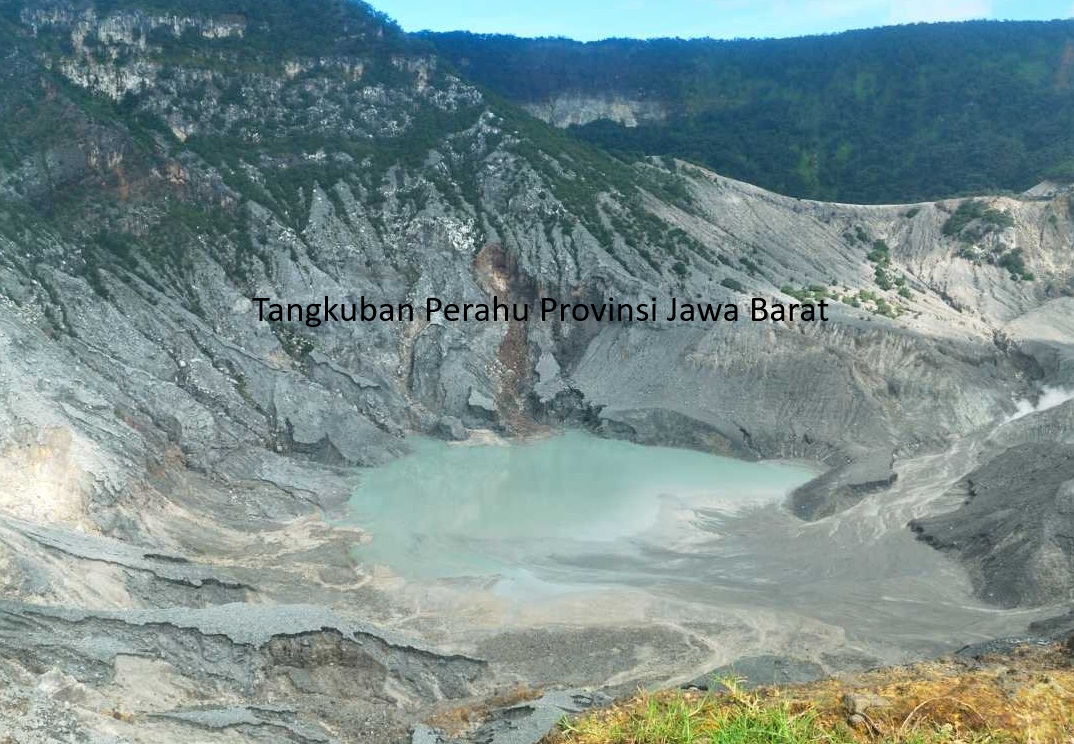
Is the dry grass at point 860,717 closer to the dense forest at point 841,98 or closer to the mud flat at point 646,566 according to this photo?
the mud flat at point 646,566

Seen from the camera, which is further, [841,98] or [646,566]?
[841,98]

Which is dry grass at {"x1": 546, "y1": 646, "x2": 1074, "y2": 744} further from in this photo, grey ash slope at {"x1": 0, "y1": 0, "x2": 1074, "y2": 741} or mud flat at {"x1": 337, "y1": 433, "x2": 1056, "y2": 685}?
mud flat at {"x1": 337, "y1": 433, "x2": 1056, "y2": 685}

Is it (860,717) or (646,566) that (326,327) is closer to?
(646,566)

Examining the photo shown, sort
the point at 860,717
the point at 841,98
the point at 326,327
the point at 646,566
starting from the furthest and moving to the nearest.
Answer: the point at 841,98 < the point at 326,327 < the point at 646,566 < the point at 860,717

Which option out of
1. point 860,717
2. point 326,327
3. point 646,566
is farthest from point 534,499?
point 860,717

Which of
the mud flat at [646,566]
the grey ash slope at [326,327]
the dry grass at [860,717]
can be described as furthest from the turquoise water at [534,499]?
the dry grass at [860,717]

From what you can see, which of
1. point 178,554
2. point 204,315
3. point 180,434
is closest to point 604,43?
point 204,315

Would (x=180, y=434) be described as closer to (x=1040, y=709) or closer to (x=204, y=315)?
(x=204, y=315)
